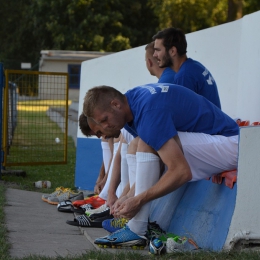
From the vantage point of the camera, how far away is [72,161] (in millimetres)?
12242

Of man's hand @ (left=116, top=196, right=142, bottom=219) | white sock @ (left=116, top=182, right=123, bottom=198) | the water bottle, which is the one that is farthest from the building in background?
man's hand @ (left=116, top=196, right=142, bottom=219)

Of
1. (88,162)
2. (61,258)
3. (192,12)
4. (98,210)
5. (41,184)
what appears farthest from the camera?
(192,12)

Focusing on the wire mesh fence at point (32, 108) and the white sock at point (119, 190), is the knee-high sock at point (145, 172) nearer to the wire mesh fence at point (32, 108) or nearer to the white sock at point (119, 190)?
the white sock at point (119, 190)

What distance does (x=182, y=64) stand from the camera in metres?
5.61

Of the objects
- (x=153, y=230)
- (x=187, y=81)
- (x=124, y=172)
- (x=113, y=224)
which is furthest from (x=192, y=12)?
(x=153, y=230)

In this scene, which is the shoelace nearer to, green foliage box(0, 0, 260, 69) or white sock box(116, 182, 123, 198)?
white sock box(116, 182, 123, 198)

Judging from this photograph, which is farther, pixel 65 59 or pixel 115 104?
pixel 65 59

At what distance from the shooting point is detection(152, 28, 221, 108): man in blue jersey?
5.43m

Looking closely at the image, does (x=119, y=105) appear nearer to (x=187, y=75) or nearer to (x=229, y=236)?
(x=229, y=236)

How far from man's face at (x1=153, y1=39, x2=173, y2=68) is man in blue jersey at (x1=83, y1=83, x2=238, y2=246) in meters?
1.47

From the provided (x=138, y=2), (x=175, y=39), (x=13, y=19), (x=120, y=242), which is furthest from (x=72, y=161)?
(x=13, y=19)

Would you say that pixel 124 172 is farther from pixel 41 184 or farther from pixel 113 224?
pixel 41 184

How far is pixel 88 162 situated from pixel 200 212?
14.6ft

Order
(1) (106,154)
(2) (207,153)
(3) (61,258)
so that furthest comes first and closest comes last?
(1) (106,154), (2) (207,153), (3) (61,258)
